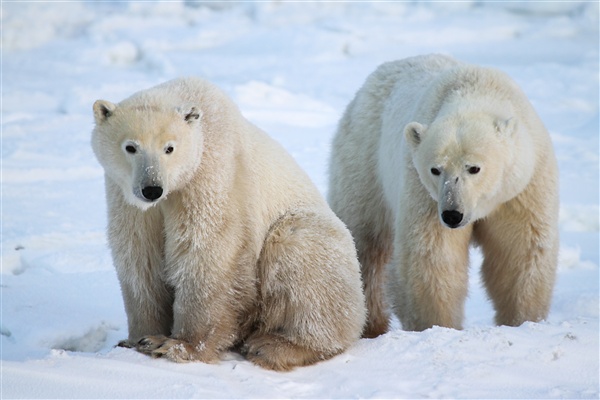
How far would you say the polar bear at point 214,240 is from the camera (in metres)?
Result: 3.97

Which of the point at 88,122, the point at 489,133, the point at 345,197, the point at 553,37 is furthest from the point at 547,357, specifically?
the point at 553,37

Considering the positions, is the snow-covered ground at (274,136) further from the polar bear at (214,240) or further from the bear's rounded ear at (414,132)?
the bear's rounded ear at (414,132)

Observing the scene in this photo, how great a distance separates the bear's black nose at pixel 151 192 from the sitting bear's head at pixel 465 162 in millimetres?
1547

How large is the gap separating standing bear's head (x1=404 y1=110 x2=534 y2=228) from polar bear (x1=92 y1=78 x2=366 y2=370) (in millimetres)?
581

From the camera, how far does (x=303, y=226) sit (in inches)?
174

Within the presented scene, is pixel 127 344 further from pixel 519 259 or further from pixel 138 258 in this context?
pixel 519 259

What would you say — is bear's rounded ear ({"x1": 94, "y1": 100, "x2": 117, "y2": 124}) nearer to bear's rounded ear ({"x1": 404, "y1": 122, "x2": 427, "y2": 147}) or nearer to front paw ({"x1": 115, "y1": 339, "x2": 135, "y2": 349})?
front paw ({"x1": 115, "y1": 339, "x2": 135, "y2": 349})

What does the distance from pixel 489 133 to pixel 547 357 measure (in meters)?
1.24

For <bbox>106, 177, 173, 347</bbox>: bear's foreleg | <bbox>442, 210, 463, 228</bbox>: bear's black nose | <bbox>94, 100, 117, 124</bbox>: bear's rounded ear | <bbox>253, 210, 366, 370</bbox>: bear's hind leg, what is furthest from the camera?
<bbox>442, 210, 463, 228</bbox>: bear's black nose

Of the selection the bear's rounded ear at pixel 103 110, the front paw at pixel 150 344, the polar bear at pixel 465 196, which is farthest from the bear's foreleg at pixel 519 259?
the bear's rounded ear at pixel 103 110

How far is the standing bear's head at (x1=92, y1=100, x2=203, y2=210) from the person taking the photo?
150 inches

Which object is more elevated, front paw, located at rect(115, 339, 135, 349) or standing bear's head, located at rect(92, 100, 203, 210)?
standing bear's head, located at rect(92, 100, 203, 210)

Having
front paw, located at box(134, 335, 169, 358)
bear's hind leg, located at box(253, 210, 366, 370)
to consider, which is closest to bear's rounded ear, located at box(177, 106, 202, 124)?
bear's hind leg, located at box(253, 210, 366, 370)

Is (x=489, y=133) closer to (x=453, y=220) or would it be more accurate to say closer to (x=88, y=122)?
(x=453, y=220)
